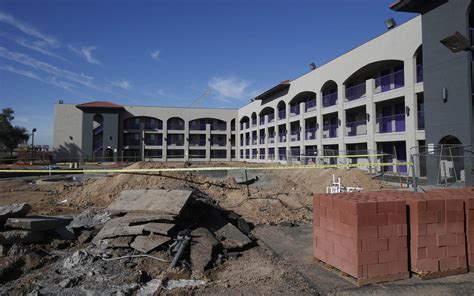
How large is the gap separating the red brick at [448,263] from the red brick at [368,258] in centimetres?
143

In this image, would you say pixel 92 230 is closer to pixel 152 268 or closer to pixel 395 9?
pixel 152 268

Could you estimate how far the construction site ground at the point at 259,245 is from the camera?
5.37 metres

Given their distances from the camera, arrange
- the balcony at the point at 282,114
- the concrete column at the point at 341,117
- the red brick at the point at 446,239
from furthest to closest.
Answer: the balcony at the point at 282,114, the concrete column at the point at 341,117, the red brick at the point at 446,239

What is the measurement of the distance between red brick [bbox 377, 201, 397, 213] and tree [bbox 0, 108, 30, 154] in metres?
64.4

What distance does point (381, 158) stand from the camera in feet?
77.4

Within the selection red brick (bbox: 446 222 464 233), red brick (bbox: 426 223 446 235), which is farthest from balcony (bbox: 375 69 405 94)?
red brick (bbox: 426 223 446 235)

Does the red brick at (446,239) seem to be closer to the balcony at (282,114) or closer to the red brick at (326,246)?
the red brick at (326,246)

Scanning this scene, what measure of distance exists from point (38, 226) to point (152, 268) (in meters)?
3.39

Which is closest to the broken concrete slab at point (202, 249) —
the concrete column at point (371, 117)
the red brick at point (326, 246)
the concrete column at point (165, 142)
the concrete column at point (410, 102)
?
the red brick at point (326, 246)

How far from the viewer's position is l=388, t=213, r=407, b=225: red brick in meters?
5.66

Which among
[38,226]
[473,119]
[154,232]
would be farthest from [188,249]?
[473,119]

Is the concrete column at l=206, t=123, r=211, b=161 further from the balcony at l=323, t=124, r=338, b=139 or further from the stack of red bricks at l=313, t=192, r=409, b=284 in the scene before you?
the stack of red bricks at l=313, t=192, r=409, b=284

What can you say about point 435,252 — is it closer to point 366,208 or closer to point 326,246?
point 366,208

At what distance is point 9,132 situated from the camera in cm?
5381
